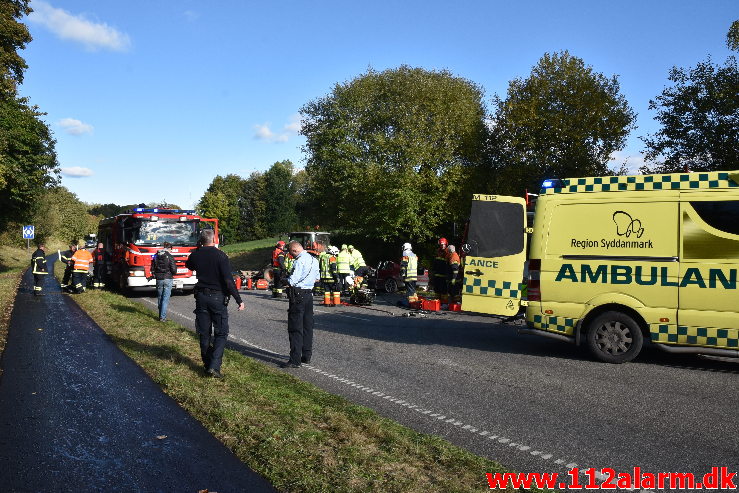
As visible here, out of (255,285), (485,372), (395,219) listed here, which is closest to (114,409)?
(485,372)

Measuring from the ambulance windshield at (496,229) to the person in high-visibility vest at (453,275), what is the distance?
5.14m

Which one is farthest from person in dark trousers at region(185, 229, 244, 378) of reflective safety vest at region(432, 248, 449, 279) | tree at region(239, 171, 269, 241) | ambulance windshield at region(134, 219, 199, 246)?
tree at region(239, 171, 269, 241)

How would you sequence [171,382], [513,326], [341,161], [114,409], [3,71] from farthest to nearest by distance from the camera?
[341,161], [3,71], [513,326], [171,382], [114,409]

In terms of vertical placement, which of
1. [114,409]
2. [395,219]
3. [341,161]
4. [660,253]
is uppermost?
[341,161]

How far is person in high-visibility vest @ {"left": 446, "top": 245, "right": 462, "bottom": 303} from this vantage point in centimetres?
1425

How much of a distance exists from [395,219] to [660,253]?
23.8 meters

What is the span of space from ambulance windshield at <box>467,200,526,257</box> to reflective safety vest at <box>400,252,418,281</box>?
547 centimetres

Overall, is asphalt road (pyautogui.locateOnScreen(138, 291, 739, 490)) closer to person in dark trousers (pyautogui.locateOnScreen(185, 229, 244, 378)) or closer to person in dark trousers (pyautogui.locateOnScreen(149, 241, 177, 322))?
person in dark trousers (pyautogui.locateOnScreen(185, 229, 244, 378))

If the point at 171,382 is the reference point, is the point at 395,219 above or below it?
above

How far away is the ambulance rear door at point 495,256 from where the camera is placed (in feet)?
29.0

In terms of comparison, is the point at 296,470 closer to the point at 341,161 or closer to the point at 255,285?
the point at 255,285

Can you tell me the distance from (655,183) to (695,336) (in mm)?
2094

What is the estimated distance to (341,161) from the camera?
37.9 m

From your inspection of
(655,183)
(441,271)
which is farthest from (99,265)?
(655,183)
